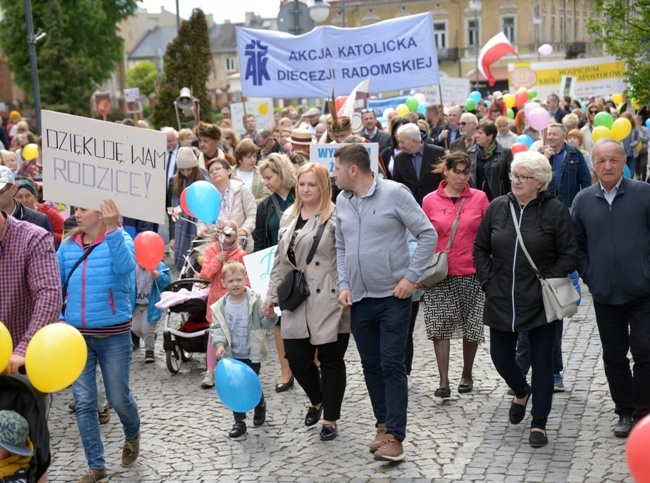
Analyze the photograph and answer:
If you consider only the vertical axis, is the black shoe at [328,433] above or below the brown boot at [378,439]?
below

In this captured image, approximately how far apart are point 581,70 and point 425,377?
64.0ft

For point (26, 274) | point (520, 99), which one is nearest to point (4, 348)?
→ point (26, 274)

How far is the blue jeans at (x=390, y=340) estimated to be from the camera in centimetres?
668

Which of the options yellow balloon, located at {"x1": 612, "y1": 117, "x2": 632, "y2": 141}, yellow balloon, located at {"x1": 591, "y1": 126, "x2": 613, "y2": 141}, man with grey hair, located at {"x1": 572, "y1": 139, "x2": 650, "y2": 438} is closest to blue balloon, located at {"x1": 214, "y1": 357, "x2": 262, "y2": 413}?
man with grey hair, located at {"x1": 572, "y1": 139, "x2": 650, "y2": 438}

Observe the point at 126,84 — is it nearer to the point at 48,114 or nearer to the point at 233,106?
the point at 233,106

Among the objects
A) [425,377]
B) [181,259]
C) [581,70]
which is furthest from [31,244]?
[581,70]

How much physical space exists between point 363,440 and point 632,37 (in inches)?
283

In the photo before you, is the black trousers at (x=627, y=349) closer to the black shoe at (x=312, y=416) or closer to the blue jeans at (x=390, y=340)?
the blue jeans at (x=390, y=340)

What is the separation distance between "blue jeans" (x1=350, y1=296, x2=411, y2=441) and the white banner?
6811mm

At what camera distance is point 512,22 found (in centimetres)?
8088

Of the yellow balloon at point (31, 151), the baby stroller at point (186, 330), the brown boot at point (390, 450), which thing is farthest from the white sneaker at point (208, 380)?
the yellow balloon at point (31, 151)

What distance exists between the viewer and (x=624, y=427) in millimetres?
7016

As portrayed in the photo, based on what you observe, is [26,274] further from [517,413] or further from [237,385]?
[517,413]

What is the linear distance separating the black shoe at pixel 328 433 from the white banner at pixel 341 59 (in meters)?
6.73
